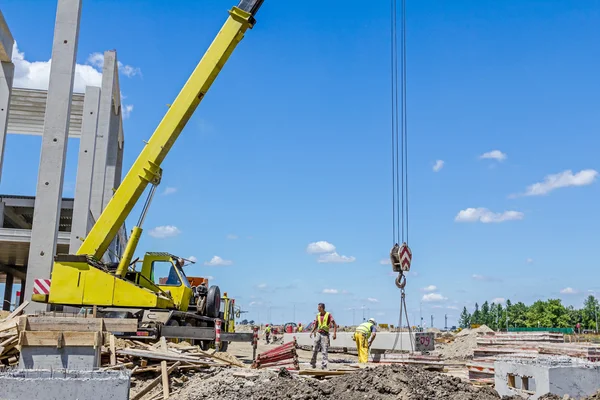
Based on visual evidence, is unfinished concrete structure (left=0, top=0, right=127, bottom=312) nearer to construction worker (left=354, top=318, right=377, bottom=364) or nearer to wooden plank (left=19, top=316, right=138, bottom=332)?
wooden plank (left=19, top=316, right=138, bottom=332)

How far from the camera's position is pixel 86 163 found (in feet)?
77.7

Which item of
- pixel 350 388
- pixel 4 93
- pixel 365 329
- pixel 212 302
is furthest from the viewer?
pixel 4 93

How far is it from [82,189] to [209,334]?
460 inches

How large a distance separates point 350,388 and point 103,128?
21.3 metres

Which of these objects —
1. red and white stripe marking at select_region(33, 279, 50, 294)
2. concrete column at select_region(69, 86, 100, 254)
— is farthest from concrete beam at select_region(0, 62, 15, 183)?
red and white stripe marking at select_region(33, 279, 50, 294)

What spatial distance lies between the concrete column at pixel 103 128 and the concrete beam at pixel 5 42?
4.27 meters

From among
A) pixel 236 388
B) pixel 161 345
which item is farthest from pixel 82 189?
pixel 236 388

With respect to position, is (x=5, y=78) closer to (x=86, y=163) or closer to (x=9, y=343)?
(x=86, y=163)

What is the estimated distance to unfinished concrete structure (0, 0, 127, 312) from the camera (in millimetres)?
19672

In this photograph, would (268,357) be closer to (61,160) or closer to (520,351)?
(520,351)

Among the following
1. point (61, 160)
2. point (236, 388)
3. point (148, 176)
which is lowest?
point (236, 388)

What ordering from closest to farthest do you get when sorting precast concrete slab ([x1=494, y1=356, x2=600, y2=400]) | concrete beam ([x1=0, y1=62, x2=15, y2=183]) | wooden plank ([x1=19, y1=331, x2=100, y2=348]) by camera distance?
precast concrete slab ([x1=494, y1=356, x2=600, y2=400]), wooden plank ([x1=19, y1=331, x2=100, y2=348]), concrete beam ([x1=0, y1=62, x2=15, y2=183])

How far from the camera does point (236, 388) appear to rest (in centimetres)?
916

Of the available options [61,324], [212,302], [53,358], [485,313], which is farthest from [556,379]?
[485,313]
